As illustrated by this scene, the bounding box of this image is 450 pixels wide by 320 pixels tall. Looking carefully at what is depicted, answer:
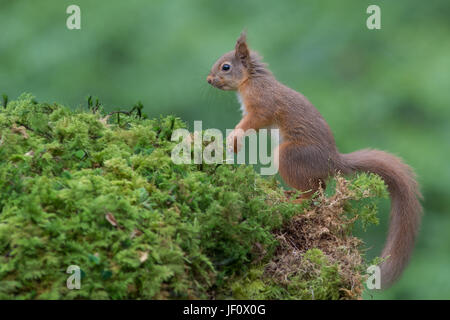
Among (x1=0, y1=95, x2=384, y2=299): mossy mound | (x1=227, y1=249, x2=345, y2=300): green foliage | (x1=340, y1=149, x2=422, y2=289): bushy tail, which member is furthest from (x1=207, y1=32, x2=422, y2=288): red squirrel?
(x1=227, y1=249, x2=345, y2=300): green foliage

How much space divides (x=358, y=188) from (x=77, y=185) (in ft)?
4.04

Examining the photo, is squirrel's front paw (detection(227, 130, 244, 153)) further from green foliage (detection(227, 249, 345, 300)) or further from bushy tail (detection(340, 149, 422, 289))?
green foliage (detection(227, 249, 345, 300))

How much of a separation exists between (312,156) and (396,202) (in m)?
0.53

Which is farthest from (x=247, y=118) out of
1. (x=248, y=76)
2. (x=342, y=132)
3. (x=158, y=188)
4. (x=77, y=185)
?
(x=77, y=185)

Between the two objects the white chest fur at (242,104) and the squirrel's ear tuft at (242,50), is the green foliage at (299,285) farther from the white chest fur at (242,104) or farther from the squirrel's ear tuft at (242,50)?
the squirrel's ear tuft at (242,50)

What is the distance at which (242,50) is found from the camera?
145 inches

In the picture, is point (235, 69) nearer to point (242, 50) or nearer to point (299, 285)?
point (242, 50)

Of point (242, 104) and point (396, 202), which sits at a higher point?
point (242, 104)

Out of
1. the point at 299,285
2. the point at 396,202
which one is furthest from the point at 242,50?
the point at 299,285

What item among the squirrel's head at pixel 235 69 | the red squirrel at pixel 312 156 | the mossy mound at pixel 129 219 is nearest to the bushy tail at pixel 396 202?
the red squirrel at pixel 312 156

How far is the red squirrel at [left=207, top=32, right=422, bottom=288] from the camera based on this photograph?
299cm

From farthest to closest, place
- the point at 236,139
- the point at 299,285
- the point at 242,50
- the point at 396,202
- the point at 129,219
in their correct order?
the point at 242,50, the point at 236,139, the point at 396,202, the point at 299,285, the point at 129,219

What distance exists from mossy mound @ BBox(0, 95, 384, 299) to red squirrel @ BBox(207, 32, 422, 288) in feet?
2.03

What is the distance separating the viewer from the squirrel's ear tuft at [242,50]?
12.0ft
